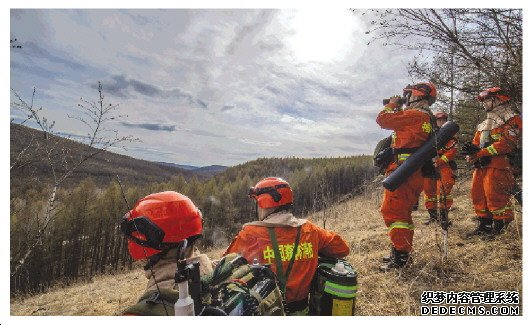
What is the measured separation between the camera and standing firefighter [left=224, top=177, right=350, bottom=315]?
246 cm

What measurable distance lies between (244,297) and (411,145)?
3142 mm

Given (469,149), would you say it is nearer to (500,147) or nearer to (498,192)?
(500,147)

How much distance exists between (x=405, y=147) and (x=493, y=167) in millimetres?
1447

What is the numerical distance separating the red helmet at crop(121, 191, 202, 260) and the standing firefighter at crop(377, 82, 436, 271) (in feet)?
8.98

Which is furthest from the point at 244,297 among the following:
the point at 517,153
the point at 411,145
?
the point at 517,153

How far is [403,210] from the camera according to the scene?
3.63 meters

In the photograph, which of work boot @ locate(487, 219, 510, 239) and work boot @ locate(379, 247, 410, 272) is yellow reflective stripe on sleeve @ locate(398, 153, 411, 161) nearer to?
work boot @ locate(379, 247, 410, 272)

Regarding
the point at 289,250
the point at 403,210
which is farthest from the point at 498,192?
the point at 289,250

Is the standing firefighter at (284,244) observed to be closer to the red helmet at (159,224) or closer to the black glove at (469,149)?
the red helmet at (159,224)

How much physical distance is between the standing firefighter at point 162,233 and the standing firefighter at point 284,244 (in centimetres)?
85

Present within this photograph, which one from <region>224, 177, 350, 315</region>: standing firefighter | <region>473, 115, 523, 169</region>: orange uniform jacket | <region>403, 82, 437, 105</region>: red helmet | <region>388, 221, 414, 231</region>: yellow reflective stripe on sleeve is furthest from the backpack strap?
<region>473, 115, 523, 169</region>: orange uniform jacket

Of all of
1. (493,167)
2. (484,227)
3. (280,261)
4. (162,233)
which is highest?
(493,167)
